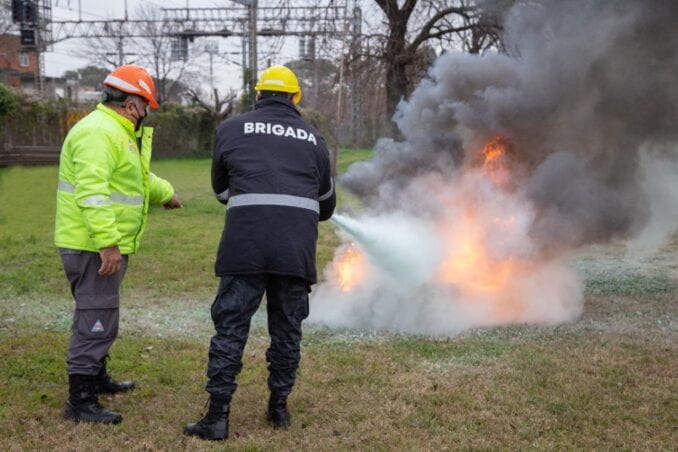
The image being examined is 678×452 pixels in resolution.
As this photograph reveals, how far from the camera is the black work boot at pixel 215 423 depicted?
4277 millimetres

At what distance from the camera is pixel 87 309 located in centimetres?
450

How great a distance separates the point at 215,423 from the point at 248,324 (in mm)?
649

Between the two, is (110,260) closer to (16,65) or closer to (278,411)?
(278,411)

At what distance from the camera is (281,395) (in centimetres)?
452

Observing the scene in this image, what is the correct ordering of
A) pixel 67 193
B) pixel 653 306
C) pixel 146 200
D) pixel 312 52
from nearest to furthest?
pixel 67 193, pixel 146 200, pixel 653 306, pixel 312 52

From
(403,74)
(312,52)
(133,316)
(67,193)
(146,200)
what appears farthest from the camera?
(312,52)

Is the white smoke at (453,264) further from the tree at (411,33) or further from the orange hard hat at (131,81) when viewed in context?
the tree at (411,33)

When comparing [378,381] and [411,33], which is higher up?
[411,33]

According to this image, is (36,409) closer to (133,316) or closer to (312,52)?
(133,316)

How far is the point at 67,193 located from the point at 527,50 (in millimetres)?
5336

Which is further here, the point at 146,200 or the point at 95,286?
the point at 146,200

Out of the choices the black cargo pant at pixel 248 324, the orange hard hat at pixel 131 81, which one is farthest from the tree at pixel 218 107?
the black cargo pant at pixel 248 324

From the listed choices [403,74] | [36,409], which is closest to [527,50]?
[36,409]

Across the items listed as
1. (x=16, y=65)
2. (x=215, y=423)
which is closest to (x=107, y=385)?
(x=215, y=423)
